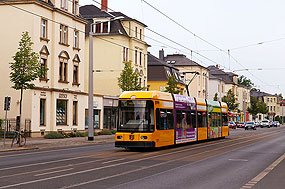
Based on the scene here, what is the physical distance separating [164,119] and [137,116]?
1853mm

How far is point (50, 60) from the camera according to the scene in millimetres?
40688

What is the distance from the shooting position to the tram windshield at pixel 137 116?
22.6 m

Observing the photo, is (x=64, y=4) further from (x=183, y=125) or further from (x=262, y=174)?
A: (x=262, y=174)

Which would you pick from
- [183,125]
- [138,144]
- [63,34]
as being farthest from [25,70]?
[63,34]

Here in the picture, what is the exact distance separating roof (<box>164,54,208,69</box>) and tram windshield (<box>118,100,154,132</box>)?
2761 inches

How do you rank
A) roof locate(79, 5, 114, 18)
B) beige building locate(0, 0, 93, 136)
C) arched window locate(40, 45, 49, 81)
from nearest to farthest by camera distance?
1. beige building locate(0, 0, 93, 136)
2. arched window locate(40, 45, 49, 81)
3. roof locate(79, 5, 114, 18)

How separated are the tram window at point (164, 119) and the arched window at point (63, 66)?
1890 cm

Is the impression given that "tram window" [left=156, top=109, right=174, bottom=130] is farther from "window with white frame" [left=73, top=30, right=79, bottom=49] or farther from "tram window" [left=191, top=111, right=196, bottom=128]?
"window with white frame" [left=73, top=30, right=79, bottom=49]

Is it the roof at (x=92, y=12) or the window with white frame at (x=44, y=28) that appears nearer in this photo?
the window with white frame at (x=44, y=28)

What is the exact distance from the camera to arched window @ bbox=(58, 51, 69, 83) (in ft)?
138

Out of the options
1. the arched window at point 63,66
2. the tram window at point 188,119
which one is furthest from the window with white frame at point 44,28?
the tram window at point 188,119

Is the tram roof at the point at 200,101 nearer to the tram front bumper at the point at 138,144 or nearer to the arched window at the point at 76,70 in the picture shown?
the tram front bumper at the point at 138,144

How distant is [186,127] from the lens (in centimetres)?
2816

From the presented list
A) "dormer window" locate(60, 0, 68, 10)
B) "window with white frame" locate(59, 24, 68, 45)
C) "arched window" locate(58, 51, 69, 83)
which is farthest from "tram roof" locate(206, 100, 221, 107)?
"dormer window" locate(60, 0, 68, 10)
